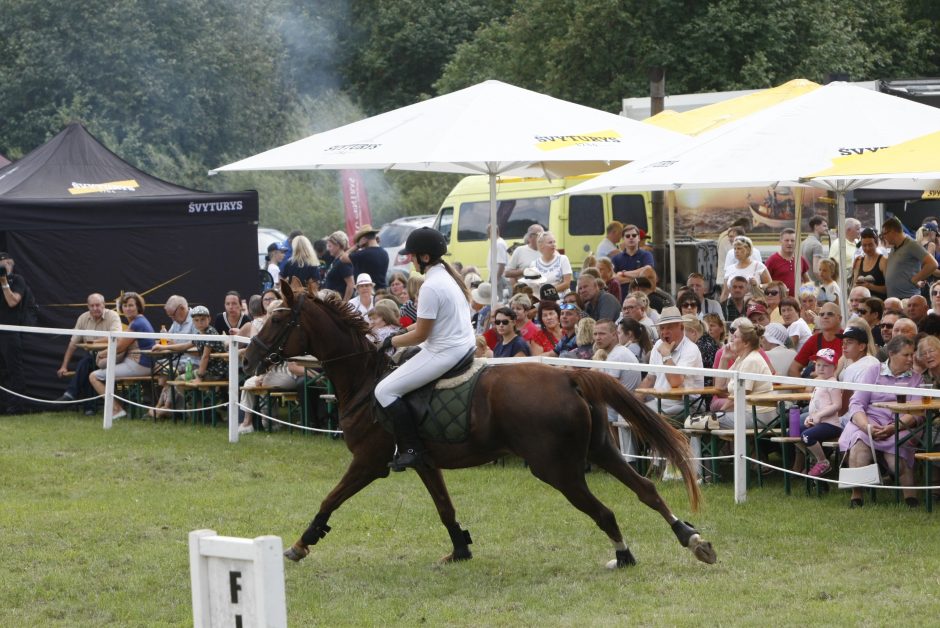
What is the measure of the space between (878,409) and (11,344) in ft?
35.4

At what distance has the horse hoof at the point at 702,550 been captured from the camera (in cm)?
829

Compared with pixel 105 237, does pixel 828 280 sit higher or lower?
lower

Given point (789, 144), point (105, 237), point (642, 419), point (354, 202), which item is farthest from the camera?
point (354, 202)

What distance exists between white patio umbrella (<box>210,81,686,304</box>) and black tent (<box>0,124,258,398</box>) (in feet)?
13.9

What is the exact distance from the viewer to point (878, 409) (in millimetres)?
10391

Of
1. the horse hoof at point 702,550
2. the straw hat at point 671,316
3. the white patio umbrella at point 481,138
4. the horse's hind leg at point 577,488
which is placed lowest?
the horse hoof at point 702,550

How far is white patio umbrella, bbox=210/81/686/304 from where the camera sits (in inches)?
520

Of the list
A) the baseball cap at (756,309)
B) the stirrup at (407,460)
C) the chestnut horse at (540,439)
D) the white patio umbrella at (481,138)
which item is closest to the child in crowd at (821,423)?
the baseball cap at (756,309)

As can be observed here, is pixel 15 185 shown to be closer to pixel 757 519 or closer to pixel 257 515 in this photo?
pixel 257 515

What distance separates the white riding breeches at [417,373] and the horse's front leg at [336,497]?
0.47m

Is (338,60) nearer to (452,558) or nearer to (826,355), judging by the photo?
(826,355)

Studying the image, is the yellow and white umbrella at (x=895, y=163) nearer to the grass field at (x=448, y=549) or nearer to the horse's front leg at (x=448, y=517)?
the grass field at (x=448, y=549)

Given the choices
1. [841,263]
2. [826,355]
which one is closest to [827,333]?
[826,355]

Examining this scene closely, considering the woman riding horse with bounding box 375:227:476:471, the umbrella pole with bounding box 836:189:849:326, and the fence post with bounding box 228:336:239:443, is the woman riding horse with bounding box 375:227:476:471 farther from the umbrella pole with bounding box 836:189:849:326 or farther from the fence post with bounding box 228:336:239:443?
the fence post with bounding box 228:336:239:443
